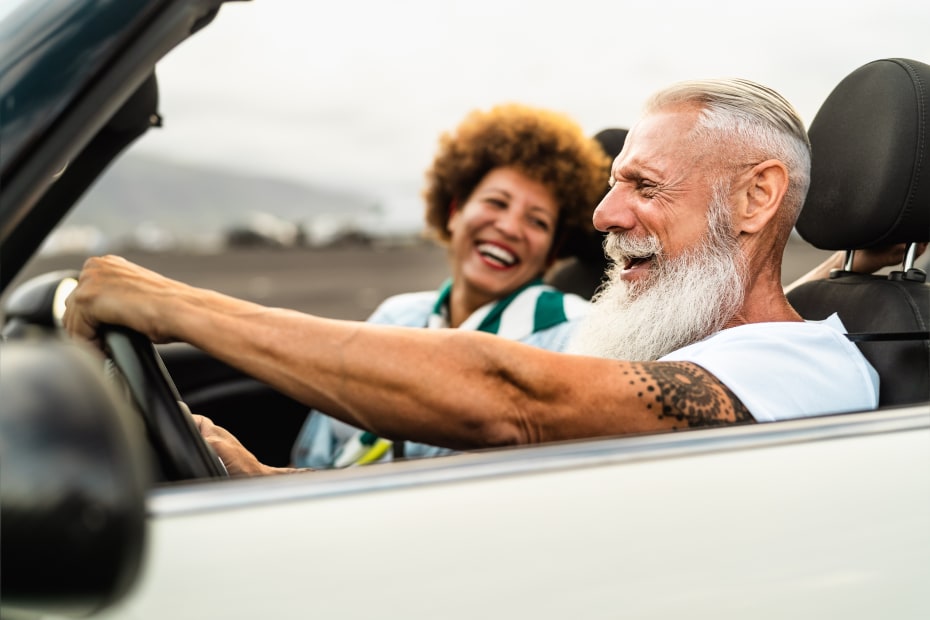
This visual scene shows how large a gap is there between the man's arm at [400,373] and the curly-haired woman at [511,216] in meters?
1.50

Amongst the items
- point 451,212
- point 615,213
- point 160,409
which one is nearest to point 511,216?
point 451,212

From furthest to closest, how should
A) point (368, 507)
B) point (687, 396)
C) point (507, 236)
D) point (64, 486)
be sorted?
point (507, 236) < point (687, 396) < point (368, 507) < point (64, 486)

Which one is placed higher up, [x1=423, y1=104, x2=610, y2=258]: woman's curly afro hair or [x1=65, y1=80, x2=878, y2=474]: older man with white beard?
[x1=423, y1=104, x2=610, y2=258]: woman's curly afro hair

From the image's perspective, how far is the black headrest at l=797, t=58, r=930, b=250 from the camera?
1.93m

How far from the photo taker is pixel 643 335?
1948 mm

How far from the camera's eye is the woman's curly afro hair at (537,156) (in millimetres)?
3150

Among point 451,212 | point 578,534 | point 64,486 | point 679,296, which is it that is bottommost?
point 578,534

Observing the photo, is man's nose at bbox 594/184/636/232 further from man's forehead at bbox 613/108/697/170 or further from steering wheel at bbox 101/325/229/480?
steering wheel at bbox 101/325/229/480

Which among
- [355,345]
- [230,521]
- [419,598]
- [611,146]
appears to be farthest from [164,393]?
[611,146]

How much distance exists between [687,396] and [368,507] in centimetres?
61

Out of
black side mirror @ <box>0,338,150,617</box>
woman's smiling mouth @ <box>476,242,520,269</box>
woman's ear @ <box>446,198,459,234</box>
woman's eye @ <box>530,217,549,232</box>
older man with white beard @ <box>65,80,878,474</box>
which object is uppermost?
woman's ear @ <box>446,198,459,234</box>

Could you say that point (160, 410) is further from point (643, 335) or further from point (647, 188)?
point (647, 188)

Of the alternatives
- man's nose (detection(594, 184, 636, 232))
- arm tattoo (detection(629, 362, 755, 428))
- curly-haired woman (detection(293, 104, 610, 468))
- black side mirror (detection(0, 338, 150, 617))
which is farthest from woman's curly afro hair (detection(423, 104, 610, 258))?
black side mirror (detection(0, 338, 150, 617))

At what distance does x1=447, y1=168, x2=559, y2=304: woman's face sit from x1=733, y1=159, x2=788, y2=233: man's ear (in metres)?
1.25
